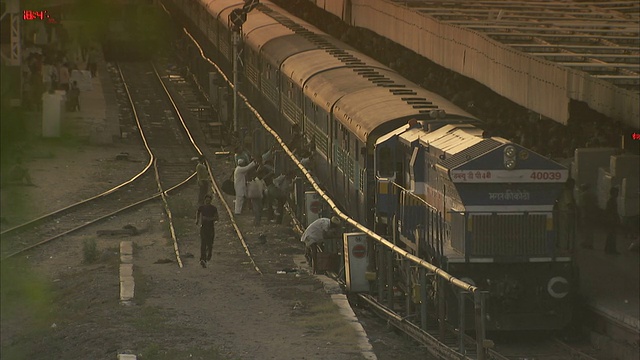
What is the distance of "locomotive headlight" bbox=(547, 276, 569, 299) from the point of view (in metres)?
20.8

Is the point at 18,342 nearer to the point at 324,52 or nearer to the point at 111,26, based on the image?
the point at 324,52

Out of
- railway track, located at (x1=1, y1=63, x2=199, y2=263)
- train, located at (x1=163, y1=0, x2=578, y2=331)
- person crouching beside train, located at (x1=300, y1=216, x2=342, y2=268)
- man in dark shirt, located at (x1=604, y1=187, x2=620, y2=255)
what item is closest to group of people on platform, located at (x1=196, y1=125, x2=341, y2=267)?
train, located at (x1=163, y1=0, x2=578, y2=331)

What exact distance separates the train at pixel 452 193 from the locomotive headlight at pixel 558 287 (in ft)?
0.05

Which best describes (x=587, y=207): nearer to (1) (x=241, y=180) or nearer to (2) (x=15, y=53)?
(1) (x=241, y=180)

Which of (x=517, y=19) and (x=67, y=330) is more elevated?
(x=517, y=19)

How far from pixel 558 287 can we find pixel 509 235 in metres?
1.05

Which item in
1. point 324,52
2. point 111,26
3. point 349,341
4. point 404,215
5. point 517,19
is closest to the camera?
point 349,341

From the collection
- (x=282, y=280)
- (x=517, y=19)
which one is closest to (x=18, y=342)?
(x=282, y=280)

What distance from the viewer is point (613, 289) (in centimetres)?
2289

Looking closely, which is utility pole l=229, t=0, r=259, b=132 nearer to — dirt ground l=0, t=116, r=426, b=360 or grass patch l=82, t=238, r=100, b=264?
dirt ground l=0, t=116, r=426, b=360

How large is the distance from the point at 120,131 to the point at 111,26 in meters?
23.6

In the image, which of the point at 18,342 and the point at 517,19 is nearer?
the point at 18,342

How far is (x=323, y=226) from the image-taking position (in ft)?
79.8

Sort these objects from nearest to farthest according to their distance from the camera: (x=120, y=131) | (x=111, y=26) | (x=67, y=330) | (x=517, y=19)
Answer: (x=67, y=330) → (x=517, y=19) → (x=120, y=131) → (x=111, y=26)
